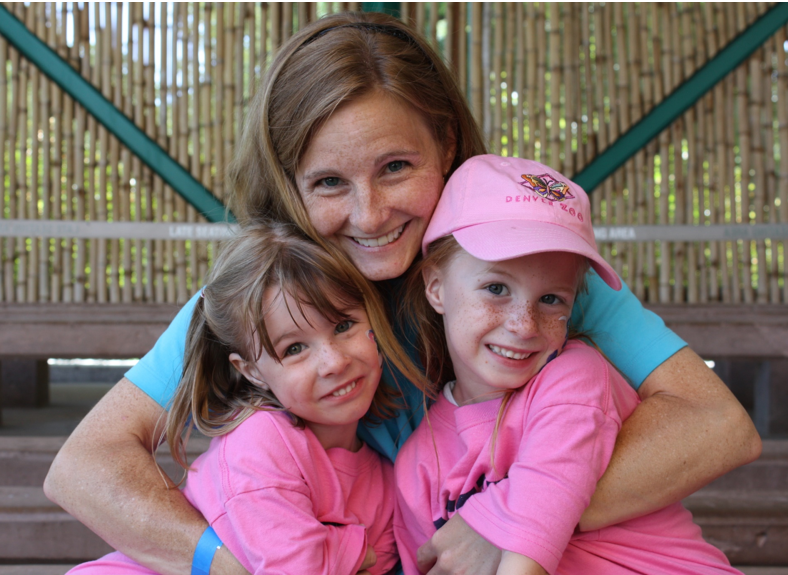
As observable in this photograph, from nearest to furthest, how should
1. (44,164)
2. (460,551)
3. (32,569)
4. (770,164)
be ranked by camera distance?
(460,551) < (32,569) < (770,164) < (44,164)

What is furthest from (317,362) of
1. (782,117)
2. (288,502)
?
(782,117)

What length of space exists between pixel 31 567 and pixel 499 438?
1520 mm

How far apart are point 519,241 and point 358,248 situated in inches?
14.7

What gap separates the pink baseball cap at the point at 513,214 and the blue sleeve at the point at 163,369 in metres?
0.57

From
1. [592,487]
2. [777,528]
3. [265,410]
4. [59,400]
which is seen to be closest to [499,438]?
[592,487]

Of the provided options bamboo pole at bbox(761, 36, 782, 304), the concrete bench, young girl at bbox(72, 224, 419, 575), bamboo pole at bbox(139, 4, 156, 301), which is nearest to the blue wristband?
young girl at bbox(72, 224, 419, 575)

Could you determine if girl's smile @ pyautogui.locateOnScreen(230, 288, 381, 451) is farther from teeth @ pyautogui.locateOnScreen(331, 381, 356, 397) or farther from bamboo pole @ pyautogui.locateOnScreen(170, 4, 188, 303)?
bamboo pole @ pyautogui.locateOnScreen(170, 4, 188, 303)

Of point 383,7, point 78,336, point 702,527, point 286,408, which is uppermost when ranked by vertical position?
point 383,7

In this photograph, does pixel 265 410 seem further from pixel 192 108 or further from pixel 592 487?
pixel 192 108

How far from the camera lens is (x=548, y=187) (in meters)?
1.24

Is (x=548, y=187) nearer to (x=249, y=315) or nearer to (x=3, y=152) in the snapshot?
(x=249, y=315)

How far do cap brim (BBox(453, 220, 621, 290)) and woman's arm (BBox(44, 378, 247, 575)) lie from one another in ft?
2.23

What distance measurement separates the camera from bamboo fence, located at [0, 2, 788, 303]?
12.0 ft

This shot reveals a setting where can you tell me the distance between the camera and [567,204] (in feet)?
4.01
